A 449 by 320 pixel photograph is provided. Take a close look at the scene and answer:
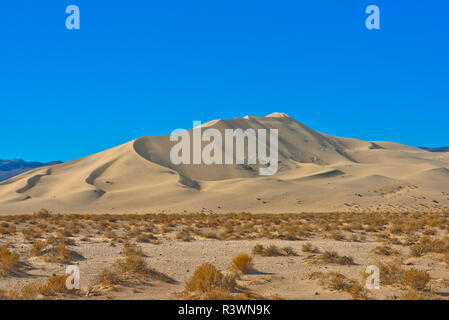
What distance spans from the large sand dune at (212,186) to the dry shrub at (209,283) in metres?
45.3

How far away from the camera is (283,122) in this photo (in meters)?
135

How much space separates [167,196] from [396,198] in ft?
118

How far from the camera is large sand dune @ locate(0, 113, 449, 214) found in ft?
193

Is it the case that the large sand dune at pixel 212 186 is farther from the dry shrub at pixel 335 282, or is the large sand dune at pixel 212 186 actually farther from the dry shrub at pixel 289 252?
the dry shrub at pixel 335 282

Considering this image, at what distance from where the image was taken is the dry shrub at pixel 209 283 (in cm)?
939

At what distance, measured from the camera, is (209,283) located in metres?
9.68

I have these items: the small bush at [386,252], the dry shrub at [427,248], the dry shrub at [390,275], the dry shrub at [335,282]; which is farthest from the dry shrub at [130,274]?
the dry shrub at [427,248]

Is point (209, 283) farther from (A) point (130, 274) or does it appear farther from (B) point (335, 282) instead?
(B) point (335, 282)

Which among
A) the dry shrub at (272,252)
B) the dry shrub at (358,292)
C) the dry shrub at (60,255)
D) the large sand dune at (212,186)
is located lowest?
the dry shrub at (358,292)

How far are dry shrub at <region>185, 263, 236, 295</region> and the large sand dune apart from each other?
149 ft

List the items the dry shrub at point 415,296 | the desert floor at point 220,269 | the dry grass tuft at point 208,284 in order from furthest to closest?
the desert floor at point 220,269 < the dry grass tuft at point 208,284 < the dry shrub at point 415,296

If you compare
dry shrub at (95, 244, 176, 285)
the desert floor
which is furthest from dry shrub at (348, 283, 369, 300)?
dry shrub at (95, 244, 176, 285)

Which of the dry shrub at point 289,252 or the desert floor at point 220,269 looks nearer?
the desert floor at point 220,269
